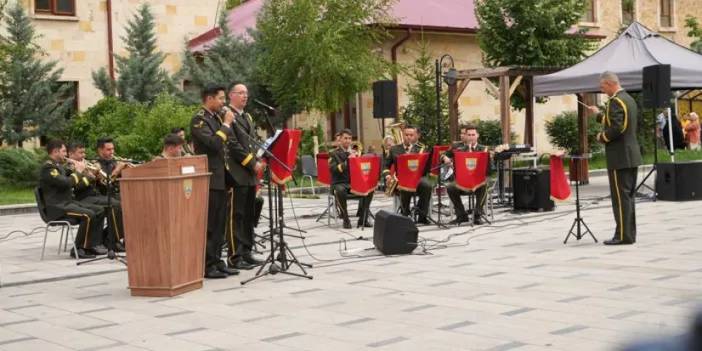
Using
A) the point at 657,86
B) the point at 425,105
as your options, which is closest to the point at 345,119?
the point at 425,105

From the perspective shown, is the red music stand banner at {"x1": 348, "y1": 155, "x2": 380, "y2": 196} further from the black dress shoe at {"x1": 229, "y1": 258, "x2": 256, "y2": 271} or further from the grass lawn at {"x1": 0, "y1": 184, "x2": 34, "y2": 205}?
the grass lawn at {"x1": 0, "y1": 184, "x2": 34, "y2": 205}

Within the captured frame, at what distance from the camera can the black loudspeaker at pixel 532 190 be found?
16125mm

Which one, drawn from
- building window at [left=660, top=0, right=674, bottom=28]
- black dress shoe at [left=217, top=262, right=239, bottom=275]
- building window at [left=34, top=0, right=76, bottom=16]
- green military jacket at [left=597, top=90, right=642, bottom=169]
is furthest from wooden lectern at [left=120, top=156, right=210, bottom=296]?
building window at [left=660, top=0, right=674, bottom=28]

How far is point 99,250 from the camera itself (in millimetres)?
12070

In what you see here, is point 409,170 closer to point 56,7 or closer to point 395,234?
point 395,234

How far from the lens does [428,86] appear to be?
25625 mm

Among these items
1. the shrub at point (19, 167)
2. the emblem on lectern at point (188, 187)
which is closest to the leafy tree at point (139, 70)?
the shrub at point (19, 167)

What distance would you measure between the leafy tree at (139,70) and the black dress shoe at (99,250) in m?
13.8

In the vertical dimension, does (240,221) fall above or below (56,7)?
below

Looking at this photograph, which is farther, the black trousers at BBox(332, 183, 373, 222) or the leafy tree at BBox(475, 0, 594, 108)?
the leafy tree at BBox(475, 0, 594, 108)

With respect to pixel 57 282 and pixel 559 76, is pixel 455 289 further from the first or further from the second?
pixel 559 76

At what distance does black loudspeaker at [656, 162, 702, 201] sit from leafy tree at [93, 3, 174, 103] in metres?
13.9

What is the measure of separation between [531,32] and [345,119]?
7.90m

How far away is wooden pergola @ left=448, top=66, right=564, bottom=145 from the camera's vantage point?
20109 millimetres
